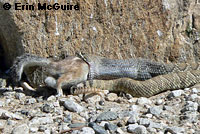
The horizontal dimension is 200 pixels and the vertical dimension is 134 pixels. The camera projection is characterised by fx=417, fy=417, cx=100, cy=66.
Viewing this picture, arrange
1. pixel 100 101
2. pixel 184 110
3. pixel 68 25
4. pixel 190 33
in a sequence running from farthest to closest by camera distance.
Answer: pixel 190 33, pixel 68 25, pixel 100 101, pixel 184 110

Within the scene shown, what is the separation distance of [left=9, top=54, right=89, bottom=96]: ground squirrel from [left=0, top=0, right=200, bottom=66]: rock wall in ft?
1.09

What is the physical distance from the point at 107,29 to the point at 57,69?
124cm

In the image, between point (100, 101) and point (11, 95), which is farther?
A: point (11, 95)

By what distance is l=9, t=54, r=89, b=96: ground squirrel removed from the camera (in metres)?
6.89

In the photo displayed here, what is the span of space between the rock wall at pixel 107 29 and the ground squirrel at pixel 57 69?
33 cm

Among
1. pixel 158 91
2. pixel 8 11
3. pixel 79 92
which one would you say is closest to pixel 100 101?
pixel 79 92

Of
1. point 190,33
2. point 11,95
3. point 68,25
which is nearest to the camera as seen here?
point 11,95

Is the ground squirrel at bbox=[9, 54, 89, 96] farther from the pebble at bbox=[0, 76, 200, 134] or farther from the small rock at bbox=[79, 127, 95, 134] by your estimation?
the small rock at bbox=[79, 127, 95, 134]

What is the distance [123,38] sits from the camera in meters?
7.58

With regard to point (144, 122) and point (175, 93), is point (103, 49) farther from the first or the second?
point (144, 122)

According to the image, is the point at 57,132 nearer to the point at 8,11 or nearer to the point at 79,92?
the point at 79,92

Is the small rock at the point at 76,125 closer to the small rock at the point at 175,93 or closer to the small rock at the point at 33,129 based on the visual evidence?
the small rock at the point at 33,129

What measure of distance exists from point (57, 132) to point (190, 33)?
3803 millimetres

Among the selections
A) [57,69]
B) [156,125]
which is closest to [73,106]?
[57,69]
